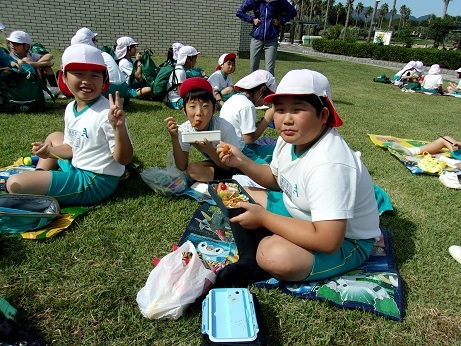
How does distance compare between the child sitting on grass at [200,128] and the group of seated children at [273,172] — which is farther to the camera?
the child sitting on grass at [200,128]

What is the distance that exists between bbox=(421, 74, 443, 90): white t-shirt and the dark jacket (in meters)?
6.67

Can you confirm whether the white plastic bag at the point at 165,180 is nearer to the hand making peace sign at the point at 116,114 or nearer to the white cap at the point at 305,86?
the hand making peace sign at the point at 116,114

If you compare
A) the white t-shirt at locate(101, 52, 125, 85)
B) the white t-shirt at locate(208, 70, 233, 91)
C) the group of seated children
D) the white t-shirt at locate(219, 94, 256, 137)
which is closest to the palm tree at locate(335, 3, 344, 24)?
the white t-shirt at locate(208, 70, 233, 91)

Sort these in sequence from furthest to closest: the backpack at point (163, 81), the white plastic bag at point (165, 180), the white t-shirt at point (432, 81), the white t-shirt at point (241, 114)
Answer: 1. the white t-shirt at point (432, 81)
2. the backpack at point (163, 81)
3. the white t-shirt at point (241, 114)
4. the white plastic bag at point (165, 180)

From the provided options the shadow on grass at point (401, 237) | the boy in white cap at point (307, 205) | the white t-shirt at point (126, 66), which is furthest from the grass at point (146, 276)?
the white t-shirt at point (126, 66)

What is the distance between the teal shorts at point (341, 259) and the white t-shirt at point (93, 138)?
163cm

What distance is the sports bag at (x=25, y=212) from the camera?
2.50 metres

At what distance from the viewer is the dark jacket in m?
6.77

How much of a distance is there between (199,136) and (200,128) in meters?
0.32

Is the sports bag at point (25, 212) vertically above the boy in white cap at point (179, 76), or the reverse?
the boy in white cap at point (179, 76)

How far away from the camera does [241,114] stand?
3744mm

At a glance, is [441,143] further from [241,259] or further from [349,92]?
[349,92]

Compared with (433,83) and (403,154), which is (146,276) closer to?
(403,154)

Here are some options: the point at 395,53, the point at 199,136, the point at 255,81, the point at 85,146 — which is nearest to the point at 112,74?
the point at 255,81
